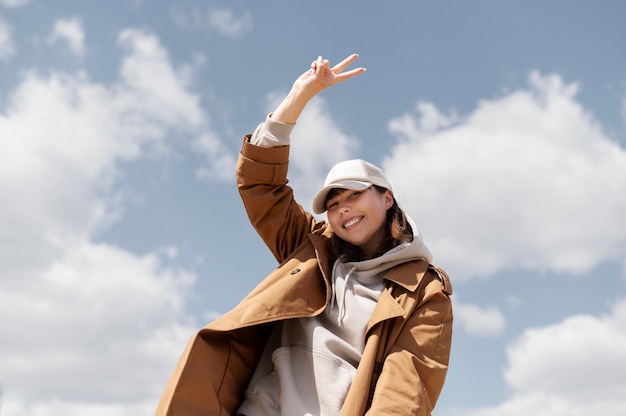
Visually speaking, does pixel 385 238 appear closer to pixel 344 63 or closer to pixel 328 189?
pixel 328 189

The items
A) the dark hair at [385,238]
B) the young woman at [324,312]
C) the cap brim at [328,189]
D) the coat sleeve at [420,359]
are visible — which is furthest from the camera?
the dark hair at [385,238]

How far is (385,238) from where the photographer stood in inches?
189

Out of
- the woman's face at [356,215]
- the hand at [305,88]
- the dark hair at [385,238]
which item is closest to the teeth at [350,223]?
the woman's face at [356,215]

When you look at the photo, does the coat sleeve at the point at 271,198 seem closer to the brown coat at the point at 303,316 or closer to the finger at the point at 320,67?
the brown coat at the point at 303,316

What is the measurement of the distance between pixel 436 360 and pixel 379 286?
594 mm

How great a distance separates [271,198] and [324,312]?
2.88 ft

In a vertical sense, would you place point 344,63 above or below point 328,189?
above

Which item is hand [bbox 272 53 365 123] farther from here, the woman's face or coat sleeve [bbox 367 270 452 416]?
coat sleeve [bbox 367 270 452 416]

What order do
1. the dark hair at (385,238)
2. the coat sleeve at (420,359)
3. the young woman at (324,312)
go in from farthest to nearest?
the dark hair at (385,238) → the young woman at (324,312) → the coat sleeve at (420,359)

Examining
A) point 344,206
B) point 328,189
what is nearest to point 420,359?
point 344,206

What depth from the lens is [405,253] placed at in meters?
4.53

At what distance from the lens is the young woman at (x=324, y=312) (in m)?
4.01

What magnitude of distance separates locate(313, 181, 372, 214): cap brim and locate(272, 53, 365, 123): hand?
20.2 inches

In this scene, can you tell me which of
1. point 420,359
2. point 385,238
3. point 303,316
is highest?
point 385,238
